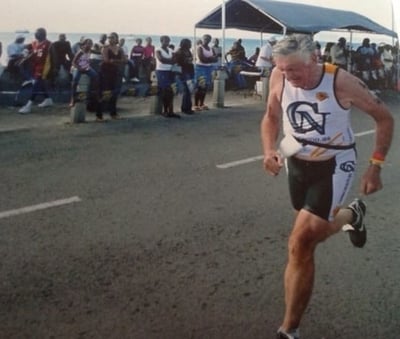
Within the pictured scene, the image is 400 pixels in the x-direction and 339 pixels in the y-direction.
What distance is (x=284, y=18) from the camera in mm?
18906

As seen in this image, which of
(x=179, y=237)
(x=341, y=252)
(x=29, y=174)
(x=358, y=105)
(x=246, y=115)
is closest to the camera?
(x=358, y=105)

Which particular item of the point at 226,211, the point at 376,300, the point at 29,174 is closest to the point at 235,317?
the point at 376,300

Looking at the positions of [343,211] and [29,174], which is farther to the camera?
[29,174]

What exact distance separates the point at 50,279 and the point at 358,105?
2508 millimetres

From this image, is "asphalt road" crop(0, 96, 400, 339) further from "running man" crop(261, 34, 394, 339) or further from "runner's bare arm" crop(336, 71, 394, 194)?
"runner's bare arm" crop(336, 71, 394, 194)

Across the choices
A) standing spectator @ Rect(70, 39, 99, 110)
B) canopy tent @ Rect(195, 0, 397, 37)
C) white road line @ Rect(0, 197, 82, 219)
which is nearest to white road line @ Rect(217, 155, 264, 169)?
white road line @ Rect(0, 197, 82, 219)

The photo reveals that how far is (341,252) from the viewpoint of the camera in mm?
4613

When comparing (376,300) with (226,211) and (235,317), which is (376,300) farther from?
(226,211)

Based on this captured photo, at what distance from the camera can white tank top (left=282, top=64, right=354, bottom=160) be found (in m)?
3.16

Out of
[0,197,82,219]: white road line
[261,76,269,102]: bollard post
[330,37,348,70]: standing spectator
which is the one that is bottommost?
[261,76,269,102]: bollard post

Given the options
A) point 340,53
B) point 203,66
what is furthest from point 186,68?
point 340,53

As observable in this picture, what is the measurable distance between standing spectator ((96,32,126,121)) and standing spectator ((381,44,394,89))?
14211mm

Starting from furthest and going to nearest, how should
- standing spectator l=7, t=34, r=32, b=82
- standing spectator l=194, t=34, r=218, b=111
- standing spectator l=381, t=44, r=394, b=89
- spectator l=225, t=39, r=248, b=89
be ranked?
standing spectator l=381, t=44, r=394, b=89
spectator l=225, t=39, r=248, b=89
standing spectator l=7, t=34, r=32, b=82
standing spectator l=194, t=34, r=218, b=111

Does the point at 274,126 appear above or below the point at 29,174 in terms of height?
above
